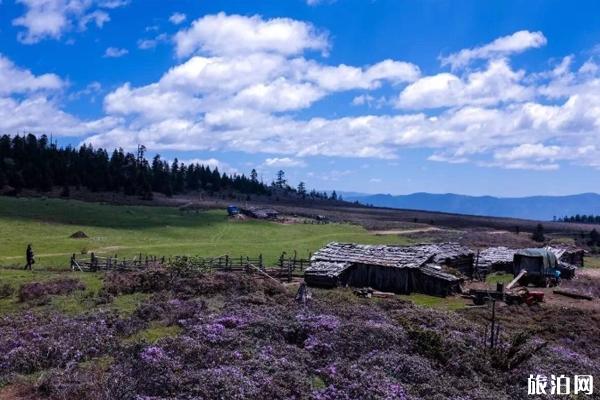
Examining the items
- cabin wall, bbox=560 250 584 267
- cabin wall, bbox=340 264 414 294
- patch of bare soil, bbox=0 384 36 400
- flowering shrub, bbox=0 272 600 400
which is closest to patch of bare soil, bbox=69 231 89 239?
cabin wall, bbox=340 264 414 294

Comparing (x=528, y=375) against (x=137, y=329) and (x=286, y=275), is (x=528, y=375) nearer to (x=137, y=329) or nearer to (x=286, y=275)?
(x=137, y=329)

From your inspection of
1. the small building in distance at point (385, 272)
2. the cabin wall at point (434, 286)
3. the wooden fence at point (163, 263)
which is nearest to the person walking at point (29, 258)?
the wooden fence at point (163, 263)

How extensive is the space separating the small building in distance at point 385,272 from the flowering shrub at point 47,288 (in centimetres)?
1913

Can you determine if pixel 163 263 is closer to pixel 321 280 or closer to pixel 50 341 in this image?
pixel 321 280

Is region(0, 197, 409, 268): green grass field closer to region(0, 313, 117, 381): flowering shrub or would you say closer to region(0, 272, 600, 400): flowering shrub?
region(0, 313, 117, 381): flowering shrub

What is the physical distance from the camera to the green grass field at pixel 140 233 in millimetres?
66062

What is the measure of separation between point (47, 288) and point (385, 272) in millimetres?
27231

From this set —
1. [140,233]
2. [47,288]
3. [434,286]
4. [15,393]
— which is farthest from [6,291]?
[140,233]

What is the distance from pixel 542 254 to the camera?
5697cm

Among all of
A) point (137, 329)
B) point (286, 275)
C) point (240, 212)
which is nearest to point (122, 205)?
point (240, 212)

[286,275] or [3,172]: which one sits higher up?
[3,172]

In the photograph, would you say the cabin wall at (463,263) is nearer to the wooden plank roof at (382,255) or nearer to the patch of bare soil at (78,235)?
the wooden plank roof at (382,255)

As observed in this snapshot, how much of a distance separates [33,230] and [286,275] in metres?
45.3

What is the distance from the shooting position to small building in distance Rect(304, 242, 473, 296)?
153ft
